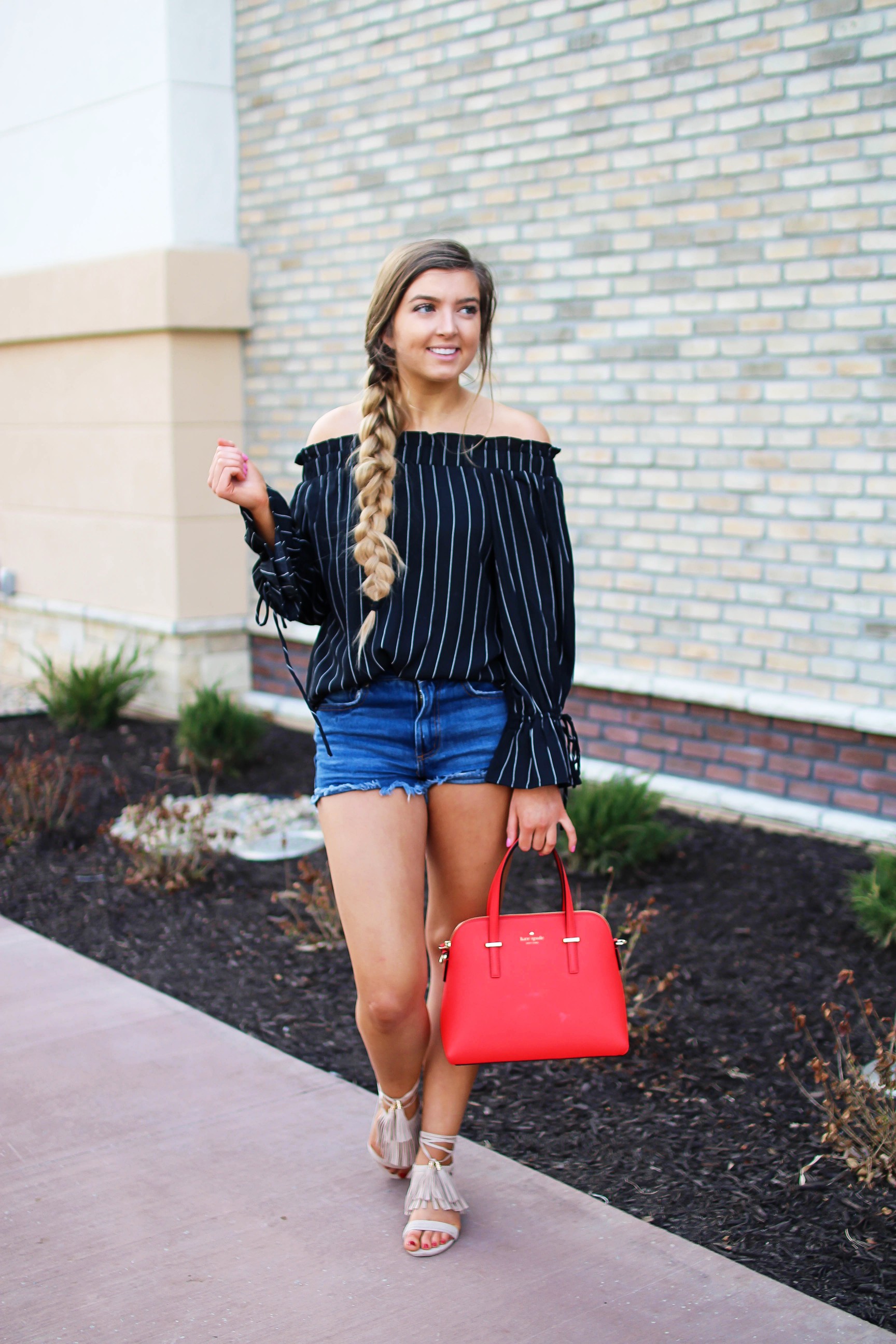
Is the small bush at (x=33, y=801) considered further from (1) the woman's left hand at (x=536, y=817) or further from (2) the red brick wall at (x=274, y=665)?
(1) the woman's left hand at (x=536, y=817)

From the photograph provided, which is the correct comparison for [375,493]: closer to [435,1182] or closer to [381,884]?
[381,884]

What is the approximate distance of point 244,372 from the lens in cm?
819

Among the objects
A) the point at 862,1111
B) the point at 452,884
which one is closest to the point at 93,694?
the point at 452,884

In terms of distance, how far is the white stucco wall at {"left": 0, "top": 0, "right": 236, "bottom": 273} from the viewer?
7.74m

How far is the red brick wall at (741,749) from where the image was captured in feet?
17.5

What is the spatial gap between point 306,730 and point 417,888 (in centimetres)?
519

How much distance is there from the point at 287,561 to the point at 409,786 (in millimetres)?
539

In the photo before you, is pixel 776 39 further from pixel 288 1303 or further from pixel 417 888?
pixel 288 1303

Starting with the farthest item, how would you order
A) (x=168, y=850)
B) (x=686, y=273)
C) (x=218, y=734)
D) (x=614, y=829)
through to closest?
1. (x=218, y=734)
2. (x=686, y=273)
3. (x=168, y=850)
4. (x=614, y=829)

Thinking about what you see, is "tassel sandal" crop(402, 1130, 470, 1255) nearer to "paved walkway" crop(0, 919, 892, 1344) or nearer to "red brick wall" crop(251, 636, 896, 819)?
"paved walkway" crop(0, 919, 892, 1344)

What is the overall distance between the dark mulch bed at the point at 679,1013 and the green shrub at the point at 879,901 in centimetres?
9

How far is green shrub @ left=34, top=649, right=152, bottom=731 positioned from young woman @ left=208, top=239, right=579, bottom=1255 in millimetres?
5473

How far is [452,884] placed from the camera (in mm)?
2857

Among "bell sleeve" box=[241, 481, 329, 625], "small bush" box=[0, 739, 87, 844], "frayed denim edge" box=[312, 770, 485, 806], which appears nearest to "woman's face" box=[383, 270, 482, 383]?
"bell sleeve" box=[241, 481, 329, 625]
